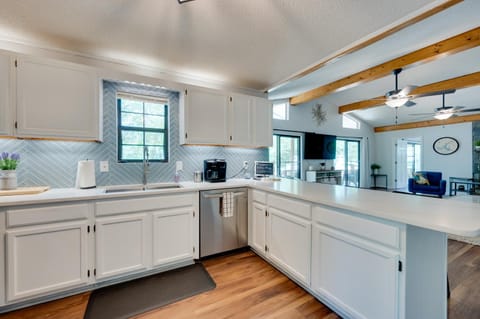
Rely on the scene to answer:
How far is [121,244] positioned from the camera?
1993 mm

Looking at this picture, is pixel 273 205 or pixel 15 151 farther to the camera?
pixel 273 205

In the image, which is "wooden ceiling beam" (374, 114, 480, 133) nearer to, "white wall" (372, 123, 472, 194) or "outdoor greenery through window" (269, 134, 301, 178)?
"white wall" (372, 123, 472, 194)

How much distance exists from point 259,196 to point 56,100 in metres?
2.31

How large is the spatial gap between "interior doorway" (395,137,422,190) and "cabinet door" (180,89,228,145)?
27.9ft

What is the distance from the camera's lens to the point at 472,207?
1.36 meters

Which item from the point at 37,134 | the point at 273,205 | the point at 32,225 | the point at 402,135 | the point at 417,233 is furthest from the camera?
the point at 402,135

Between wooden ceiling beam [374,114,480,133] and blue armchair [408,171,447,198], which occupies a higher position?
wooden ceiling beam [374,114,480,133]

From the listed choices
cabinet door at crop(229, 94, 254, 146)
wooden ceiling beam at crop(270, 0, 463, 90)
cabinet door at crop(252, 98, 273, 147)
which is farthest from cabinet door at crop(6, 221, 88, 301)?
wooden ceiling beam at crop(270, 0, 463, 90)

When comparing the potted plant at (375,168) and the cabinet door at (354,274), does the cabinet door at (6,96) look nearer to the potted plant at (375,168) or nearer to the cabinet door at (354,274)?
the cabinet door at (354,274)

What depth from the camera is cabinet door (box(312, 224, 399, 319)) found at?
1.25m

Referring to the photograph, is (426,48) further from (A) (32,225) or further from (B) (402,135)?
(B) (402,135)

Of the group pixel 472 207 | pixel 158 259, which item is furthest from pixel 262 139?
pixel 472 207

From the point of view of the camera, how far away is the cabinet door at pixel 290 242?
1842mm

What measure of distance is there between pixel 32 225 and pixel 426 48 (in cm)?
522
